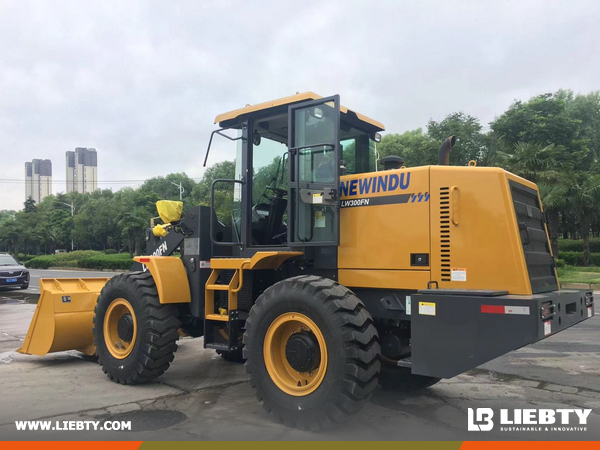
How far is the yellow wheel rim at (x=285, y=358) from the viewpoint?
454 centimetres

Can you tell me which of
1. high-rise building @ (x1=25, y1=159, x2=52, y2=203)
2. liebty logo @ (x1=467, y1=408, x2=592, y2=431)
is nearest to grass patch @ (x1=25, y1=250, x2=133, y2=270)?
liebty logo @ (x1=467, y1=408, x2=592, y2=431)

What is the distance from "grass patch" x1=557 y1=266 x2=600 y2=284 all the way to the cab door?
1551 cm

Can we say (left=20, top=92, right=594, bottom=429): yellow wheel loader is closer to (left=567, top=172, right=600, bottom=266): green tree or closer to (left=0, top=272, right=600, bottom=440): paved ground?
(left=0, top=272, right=600, bottom=440): paved ground

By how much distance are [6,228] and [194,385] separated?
71552mm

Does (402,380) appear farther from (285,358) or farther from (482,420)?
(285,358)

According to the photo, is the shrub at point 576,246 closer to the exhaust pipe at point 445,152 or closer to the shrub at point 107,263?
the shrub at point 107,263

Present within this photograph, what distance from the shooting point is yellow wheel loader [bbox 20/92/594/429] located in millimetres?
4246

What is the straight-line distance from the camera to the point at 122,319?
20.6ft

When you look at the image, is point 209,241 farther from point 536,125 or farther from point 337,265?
point 536,125

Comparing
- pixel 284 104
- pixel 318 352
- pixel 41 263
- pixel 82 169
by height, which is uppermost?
pixel 82 169

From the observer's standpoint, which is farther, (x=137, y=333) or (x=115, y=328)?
(x=115, y=328)

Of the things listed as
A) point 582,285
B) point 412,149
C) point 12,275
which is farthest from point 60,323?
point 412,149

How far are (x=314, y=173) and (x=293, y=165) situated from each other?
24 cm

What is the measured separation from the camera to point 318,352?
461 cm
